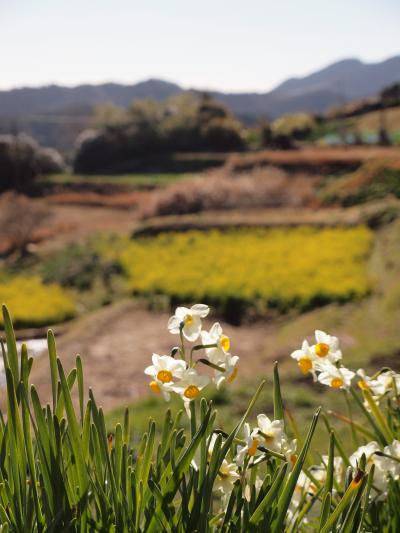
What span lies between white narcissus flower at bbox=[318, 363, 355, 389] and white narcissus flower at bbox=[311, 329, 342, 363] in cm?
2

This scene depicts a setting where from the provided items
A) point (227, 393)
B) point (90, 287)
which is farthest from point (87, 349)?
point (90, 287)

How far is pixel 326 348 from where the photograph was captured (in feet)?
4.67

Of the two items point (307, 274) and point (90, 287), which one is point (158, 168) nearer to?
point (90, 287)

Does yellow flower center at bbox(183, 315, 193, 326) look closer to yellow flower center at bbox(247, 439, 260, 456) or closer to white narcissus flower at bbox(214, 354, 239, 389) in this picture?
white narcissus flower at bbox(214, 354, 239, 389)

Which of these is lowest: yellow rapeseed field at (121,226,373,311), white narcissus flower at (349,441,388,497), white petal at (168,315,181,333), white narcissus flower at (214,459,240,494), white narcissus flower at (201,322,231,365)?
yellow rapeseed field at (121,226,373,311)

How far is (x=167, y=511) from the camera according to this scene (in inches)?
45.6

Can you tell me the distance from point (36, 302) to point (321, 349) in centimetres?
1171

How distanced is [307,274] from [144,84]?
160 metres

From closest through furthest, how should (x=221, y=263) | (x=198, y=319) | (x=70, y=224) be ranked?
(x=198, y=319), (x=221, y=263), (x=70, y=224)

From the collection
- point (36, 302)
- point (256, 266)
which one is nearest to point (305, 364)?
point (256, 266)

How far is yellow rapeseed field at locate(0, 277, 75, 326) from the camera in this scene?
39.5ft

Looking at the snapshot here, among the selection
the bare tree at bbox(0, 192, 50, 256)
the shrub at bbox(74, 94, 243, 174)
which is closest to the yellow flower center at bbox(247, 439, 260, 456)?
the bare tree at bbox(0, 192, 50, 256)

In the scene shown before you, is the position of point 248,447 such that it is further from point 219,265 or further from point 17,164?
point 17,164

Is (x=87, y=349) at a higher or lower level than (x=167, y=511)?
lower
